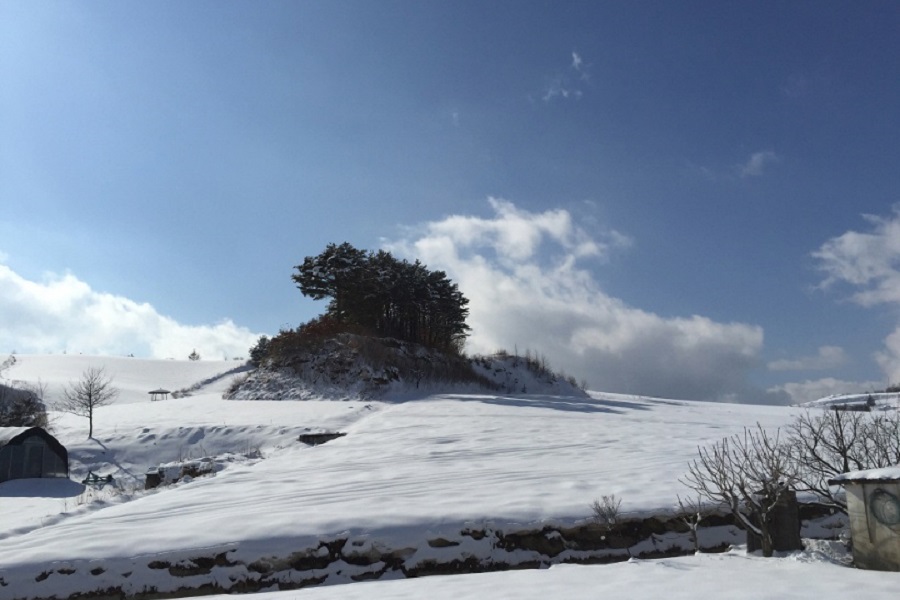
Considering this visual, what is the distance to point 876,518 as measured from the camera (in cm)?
779

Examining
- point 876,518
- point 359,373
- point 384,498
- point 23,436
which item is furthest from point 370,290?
point 876,518

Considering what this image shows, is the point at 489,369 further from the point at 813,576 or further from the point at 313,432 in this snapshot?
the point at 813,576

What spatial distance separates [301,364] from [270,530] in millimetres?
27925

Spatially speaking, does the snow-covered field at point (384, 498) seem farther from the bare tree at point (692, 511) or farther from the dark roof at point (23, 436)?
the dark roof at point (23, 436)

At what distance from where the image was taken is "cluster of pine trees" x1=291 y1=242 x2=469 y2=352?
45.7 metres

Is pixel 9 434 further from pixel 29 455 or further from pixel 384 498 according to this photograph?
pixel 384 498

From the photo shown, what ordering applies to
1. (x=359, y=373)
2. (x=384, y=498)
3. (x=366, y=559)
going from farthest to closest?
1. (x=359, y=373)
2. (x=384, y=498)
3. (x=366, y=559)

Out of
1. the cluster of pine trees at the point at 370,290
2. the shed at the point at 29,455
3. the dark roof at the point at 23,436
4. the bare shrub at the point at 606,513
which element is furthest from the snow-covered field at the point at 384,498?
the cluster of pine trees at the point at 370,290

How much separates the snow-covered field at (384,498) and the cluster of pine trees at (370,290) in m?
20.3

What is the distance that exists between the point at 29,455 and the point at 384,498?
17.4 meters

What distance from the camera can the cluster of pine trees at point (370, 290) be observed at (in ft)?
150

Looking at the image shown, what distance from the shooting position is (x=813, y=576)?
23.9ft

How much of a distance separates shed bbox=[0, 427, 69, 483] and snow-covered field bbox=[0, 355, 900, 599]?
0.60 metres

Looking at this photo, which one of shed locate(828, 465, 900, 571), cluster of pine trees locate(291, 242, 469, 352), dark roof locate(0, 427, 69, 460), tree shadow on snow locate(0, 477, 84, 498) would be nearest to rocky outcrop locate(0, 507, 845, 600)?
shed locate(828, 465, 900, 571)
